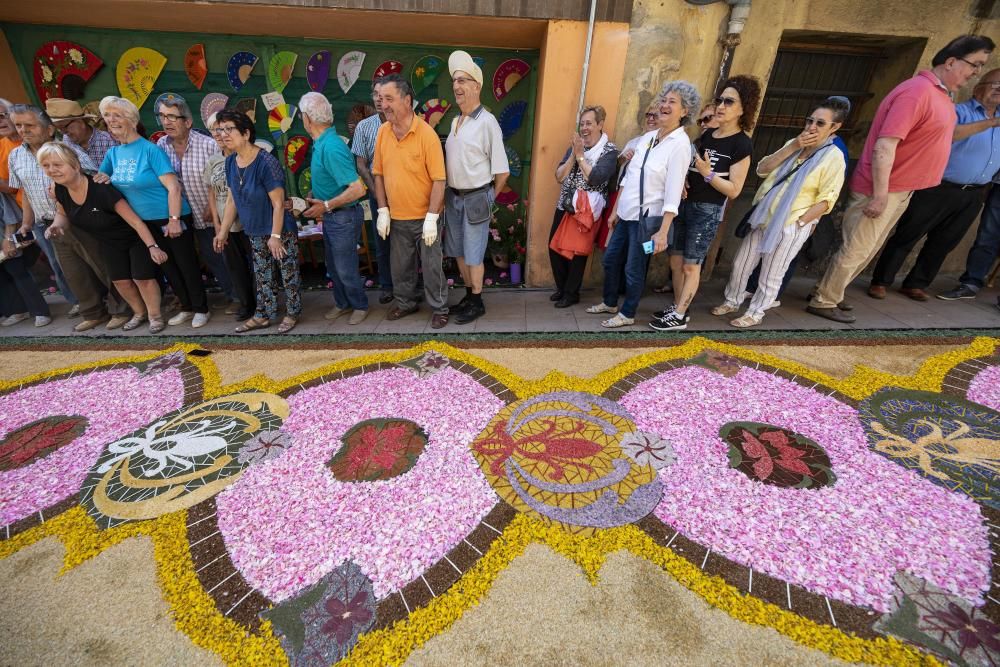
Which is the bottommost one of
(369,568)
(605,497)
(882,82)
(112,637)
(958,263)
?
(112,637)

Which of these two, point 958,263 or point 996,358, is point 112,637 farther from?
point 958,263

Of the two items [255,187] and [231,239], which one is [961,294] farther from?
[231,239]

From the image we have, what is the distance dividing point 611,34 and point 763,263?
2398mm

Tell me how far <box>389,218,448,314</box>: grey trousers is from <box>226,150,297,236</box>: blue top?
96 centimetres

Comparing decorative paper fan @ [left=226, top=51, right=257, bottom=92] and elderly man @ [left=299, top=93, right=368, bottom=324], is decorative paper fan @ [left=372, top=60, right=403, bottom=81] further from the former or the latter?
elderly man @ [left=299, top=93, right=368, bottom=324]

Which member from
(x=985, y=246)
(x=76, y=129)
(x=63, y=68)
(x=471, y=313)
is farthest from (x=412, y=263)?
(x=985, y=246)

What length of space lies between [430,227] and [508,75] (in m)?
2.42

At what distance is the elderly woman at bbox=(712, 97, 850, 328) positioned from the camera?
3084 mm

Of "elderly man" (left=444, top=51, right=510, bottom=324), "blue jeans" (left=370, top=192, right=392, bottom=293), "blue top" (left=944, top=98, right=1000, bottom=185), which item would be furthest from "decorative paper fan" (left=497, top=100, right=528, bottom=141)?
"blue top" (left=944, top=98, right=1000, bottom=185)

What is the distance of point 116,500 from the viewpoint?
2098 mm

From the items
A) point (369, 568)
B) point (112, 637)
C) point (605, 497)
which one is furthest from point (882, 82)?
point (112, 637)

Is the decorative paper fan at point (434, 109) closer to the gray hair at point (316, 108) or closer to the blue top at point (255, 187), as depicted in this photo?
the gray hair at point (316, 108)

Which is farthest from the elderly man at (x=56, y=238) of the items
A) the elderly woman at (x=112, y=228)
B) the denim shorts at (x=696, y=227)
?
the denim shorts at (x=696, y=227)

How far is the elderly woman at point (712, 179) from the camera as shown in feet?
9.70
